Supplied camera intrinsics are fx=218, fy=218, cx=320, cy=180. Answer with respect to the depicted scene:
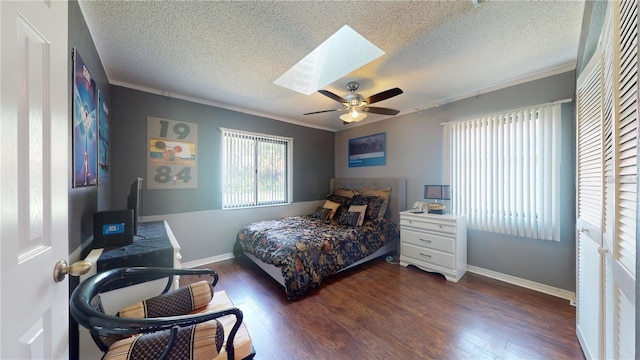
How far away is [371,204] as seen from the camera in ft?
12.0

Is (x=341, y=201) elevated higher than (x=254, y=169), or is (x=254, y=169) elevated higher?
(x=254, y=169)

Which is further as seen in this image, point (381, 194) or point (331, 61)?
point (381, 194)

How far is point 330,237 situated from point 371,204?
117cm

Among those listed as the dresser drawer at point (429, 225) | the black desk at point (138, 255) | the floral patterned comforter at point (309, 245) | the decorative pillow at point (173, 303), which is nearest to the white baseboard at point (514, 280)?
the floral patterned comforter at point (309, 245)

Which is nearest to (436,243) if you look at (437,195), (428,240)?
(428,240)

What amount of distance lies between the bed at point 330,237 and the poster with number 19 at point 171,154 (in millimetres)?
1166

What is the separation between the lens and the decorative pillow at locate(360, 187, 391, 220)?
11.8 feet

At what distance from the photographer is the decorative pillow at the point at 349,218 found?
135 inches

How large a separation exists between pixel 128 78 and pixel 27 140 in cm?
272

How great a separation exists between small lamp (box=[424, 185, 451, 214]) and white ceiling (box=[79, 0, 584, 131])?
1.32 metres

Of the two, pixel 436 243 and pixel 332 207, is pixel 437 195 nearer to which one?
pixel 436 243

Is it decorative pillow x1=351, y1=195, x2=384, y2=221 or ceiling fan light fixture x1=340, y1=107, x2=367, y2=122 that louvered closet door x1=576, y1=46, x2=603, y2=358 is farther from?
decorative pillow x1=351, y1=195, x2=384, y2=221

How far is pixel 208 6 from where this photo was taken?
1.49m

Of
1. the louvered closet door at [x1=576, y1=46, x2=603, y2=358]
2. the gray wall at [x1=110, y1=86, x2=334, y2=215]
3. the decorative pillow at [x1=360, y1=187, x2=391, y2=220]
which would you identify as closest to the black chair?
the gray wall at [x1=110, y1=86, x2=334, y2=215]
